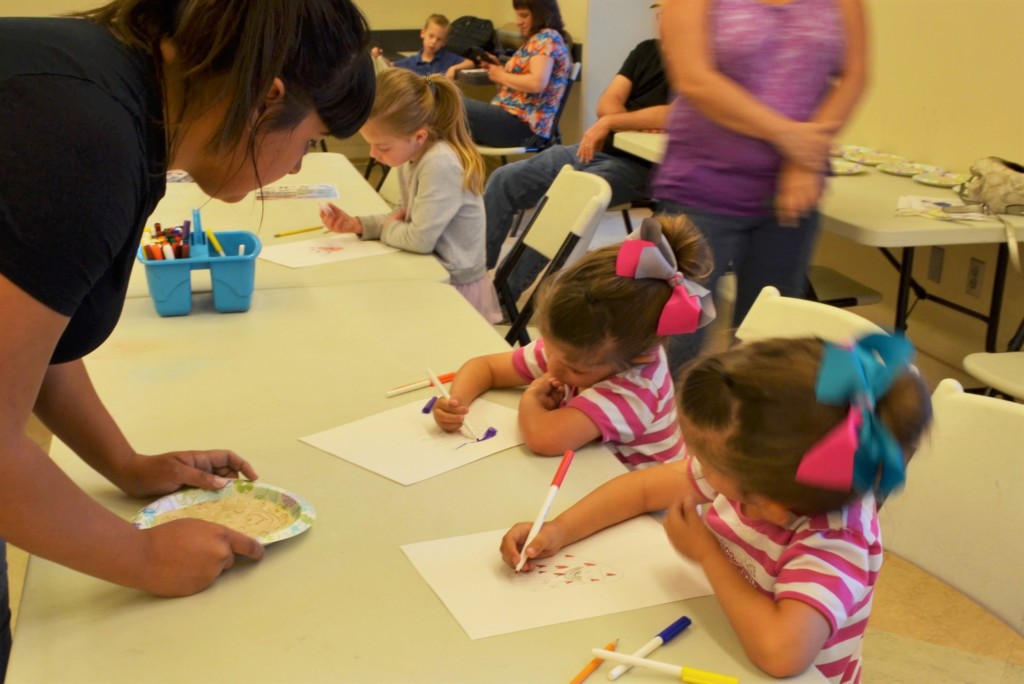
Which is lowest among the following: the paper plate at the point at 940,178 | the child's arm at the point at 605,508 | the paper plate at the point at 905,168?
the paper plate at the point at 905,168

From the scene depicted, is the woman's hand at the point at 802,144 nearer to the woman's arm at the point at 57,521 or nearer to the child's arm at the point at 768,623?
the child's arm at the point at 768,623

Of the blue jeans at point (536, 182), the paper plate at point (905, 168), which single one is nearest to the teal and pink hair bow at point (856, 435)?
the paper plate at point (905, 168)

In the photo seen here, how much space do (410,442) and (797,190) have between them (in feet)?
3.31

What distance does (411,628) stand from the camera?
930 millimetres

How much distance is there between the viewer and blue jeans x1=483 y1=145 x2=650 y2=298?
396 cm

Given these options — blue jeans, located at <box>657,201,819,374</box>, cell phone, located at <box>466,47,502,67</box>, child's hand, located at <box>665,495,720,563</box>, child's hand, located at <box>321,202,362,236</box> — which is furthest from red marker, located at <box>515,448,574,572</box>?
cell phone, located at <box>466,47,502,67</box>

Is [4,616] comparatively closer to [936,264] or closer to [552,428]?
[552,428]

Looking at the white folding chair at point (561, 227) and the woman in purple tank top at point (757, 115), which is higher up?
the woman in purple tank top at point (757, 115)

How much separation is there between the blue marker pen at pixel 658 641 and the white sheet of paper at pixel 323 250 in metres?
1.44

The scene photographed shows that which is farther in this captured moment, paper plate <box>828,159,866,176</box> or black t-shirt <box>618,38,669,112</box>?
black t-shirt <box>618,38,669,112</box>

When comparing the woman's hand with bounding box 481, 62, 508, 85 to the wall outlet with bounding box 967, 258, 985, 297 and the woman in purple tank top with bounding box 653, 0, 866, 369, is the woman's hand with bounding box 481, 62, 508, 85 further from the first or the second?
the woman in purple tank top with bounding box 653, 0, 866, 369

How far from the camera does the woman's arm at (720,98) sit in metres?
1.90

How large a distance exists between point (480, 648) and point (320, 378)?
723mm

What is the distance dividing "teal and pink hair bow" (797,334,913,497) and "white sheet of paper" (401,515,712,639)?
0.22 metres
